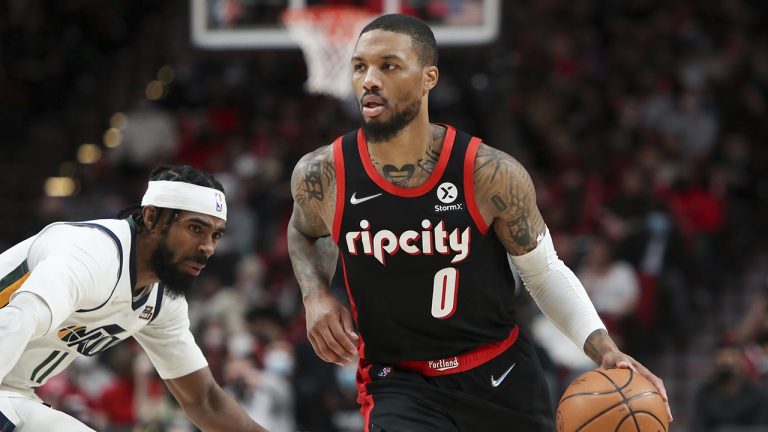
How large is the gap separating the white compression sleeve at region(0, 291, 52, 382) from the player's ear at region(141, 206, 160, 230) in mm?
765

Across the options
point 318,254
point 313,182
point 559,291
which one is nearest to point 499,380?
point 559,291

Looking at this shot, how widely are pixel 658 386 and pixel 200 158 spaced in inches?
437

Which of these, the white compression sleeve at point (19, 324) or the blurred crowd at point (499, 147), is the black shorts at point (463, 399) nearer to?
the white compression sleeve at point (19, 324)

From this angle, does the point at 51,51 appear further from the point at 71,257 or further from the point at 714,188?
the point at 71,257

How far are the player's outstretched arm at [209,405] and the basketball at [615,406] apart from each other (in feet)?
5.67

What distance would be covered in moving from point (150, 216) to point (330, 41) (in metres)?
5.49

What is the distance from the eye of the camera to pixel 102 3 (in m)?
19.0

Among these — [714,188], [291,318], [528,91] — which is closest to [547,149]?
[528,91]

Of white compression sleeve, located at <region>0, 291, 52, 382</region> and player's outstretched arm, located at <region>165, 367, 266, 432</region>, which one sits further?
Answer: player's outstretched arm, located at <region>165, 367, 266, 432</region>

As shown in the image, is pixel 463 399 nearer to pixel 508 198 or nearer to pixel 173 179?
pixel 508 198

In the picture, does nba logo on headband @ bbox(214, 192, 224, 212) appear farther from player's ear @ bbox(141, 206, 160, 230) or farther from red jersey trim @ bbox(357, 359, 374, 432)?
red jersey trim @ bbox(357, 359, 374, 432)

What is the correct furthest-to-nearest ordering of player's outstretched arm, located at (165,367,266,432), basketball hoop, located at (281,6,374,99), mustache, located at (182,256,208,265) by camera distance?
basketball hoop, located at (281,6,374,99) → player's outstretched arm, located at (165,367,266,432) → mustache, located at (182,256,208,265)

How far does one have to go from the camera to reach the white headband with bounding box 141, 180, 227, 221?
198 inches

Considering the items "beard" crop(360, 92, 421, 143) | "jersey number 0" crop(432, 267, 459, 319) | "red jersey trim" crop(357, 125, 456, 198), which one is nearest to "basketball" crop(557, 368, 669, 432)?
"jersey number 0" crop(432, 267, 459, 319)
